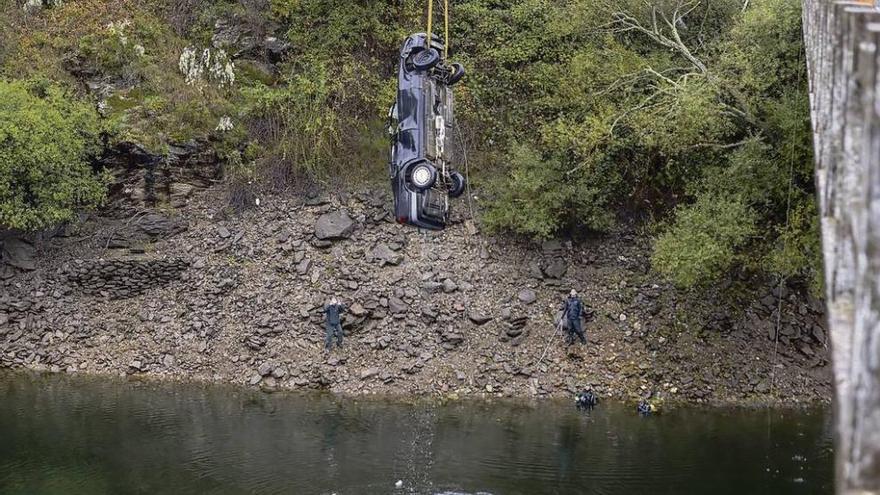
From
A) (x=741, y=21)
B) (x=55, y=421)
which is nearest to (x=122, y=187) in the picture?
(x=55, y=421)

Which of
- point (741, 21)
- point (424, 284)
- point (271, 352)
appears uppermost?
point (741, 21)

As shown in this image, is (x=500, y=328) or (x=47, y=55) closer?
(x=500, y=328)

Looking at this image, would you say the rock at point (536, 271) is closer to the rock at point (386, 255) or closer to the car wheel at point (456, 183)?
the rock at point (386, 255)

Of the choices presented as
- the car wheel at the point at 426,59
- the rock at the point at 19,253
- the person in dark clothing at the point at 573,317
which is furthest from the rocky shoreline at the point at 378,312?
the car wheel at the point at 426,59

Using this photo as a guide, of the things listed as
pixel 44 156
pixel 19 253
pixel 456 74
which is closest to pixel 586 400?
pixel 456 74

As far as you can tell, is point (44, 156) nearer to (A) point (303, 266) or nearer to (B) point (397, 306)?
(A) point (303, 266)

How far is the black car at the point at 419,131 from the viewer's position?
14.9 m

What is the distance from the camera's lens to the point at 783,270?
16.2m

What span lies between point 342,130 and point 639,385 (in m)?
10.9

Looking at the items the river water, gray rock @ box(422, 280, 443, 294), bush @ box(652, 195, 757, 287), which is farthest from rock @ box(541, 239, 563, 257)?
the river water

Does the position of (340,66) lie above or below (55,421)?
above

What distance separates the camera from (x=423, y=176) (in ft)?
48.4

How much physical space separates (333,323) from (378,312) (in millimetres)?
1142

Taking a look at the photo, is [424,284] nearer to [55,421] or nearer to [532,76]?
[532,76]
